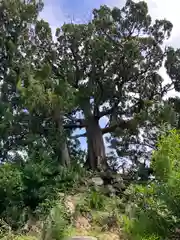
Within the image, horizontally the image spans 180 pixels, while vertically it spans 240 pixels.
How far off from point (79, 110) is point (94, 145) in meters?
1.15

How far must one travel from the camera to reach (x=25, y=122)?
39.2ft

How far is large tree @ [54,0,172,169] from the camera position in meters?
12.1

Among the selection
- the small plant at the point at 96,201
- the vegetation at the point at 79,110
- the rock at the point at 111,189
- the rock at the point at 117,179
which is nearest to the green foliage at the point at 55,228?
the vegetation at the point at 79,110

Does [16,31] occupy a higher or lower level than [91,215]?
higher

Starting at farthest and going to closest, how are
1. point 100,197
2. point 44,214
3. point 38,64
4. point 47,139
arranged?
1. point 38,64
2. point 47,139
3. point 100,197
4. point 44,214

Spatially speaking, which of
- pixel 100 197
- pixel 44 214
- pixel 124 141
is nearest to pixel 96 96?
pixel 124 141

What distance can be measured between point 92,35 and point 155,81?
7.88 ft

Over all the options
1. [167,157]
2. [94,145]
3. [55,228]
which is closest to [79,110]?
[94,145]

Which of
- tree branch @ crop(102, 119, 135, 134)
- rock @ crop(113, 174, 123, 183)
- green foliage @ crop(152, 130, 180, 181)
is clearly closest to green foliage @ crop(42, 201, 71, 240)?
green foliage @ crop(152, 130, 180, 181)

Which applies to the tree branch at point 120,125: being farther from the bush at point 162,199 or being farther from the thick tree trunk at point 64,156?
the bush at point 162,199

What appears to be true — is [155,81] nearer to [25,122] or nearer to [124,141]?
[124,141]

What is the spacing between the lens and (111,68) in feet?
41.0

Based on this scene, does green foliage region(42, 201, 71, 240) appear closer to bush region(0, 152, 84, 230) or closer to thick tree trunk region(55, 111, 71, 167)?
bush region(0, 152, 84, 230)

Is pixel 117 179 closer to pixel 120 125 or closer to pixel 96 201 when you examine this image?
pixel 120 125
